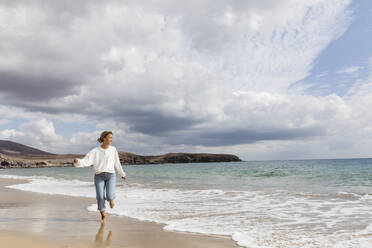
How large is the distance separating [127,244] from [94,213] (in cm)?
355

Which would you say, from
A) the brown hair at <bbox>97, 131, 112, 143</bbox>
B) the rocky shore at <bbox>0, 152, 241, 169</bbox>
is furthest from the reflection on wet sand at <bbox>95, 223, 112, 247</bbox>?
the rocky shore at <bbox>0, 152, 241, 169</bbox>

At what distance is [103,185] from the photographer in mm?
6652

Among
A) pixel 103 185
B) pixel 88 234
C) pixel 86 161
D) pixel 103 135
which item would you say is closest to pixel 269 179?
pixel 103 185

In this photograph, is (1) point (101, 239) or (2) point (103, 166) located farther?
(2) point (103, 166)

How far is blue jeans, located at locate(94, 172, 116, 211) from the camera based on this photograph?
6.53 m

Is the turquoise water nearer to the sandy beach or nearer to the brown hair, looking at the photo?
the sandy beach

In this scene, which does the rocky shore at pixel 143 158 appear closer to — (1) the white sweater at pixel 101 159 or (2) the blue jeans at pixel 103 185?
(2) the blue jeans at pixel 103 185

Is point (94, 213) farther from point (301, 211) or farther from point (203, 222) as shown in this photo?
point (301, 211)

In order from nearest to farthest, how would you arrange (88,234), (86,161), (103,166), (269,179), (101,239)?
(101,239) → (88,234) → (86,161) → (103,166) → (269,179)

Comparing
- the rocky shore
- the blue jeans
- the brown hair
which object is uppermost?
the brown hair

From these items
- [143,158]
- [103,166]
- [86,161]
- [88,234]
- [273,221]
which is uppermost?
→ [86,161]

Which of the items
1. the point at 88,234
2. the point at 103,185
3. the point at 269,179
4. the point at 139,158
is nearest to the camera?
the point at 88,234

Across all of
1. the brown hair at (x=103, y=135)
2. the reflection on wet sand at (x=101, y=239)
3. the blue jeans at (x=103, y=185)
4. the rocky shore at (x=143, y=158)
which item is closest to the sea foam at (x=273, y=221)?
the blue jeans at (x=103, y=185)

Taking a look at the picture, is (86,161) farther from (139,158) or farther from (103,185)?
(139,158)
